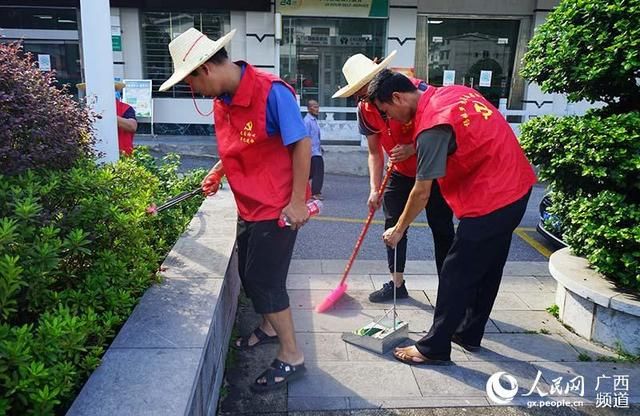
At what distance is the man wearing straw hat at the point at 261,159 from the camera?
2631 mm

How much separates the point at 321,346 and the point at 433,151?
1482 mm

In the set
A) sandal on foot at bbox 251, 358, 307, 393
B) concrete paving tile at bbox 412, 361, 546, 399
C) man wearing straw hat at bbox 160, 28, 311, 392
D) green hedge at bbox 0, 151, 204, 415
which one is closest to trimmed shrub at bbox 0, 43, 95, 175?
green hedge at bbox 0, 151, 204, 415

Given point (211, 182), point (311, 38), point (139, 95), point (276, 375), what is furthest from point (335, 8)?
point (276, 375)

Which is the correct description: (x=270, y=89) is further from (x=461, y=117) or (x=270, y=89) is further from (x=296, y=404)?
Answer: (x=296, y=404)

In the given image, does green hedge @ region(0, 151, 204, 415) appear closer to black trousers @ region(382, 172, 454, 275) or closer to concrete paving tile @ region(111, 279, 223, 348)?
concrete paving tile @ region(111, 279, 223, 348)

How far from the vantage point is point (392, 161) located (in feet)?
11.9

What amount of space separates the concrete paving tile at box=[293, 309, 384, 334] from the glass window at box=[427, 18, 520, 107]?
11.1 metres

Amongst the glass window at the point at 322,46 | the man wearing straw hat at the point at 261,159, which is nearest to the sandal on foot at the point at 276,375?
the man wearing straw hat at the point at 261,159

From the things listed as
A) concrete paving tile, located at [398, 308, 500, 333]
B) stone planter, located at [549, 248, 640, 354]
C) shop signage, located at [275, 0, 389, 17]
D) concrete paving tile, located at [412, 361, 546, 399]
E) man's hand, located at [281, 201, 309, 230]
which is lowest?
concrete paving tile, located at [398, 308, 500, 333]

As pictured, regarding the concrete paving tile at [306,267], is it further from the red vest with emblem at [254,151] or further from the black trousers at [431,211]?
the red vest with emblem at [254,151]

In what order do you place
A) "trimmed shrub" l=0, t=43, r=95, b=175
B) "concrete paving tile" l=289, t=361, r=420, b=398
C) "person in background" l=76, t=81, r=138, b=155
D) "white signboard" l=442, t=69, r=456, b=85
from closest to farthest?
"trimmed shrub" l=0, t=43, r=95, b=175 < "concrete paving tile" l=289, t=361, r=420, b=398 < "person in background" l=76, t=81, r=138, b=155 < "white signboard" l=442, t=69, r=456, b=85

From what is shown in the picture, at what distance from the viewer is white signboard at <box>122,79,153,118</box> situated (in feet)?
42.0

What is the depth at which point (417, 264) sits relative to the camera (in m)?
5.11

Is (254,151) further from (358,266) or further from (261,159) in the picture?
(358,266)
